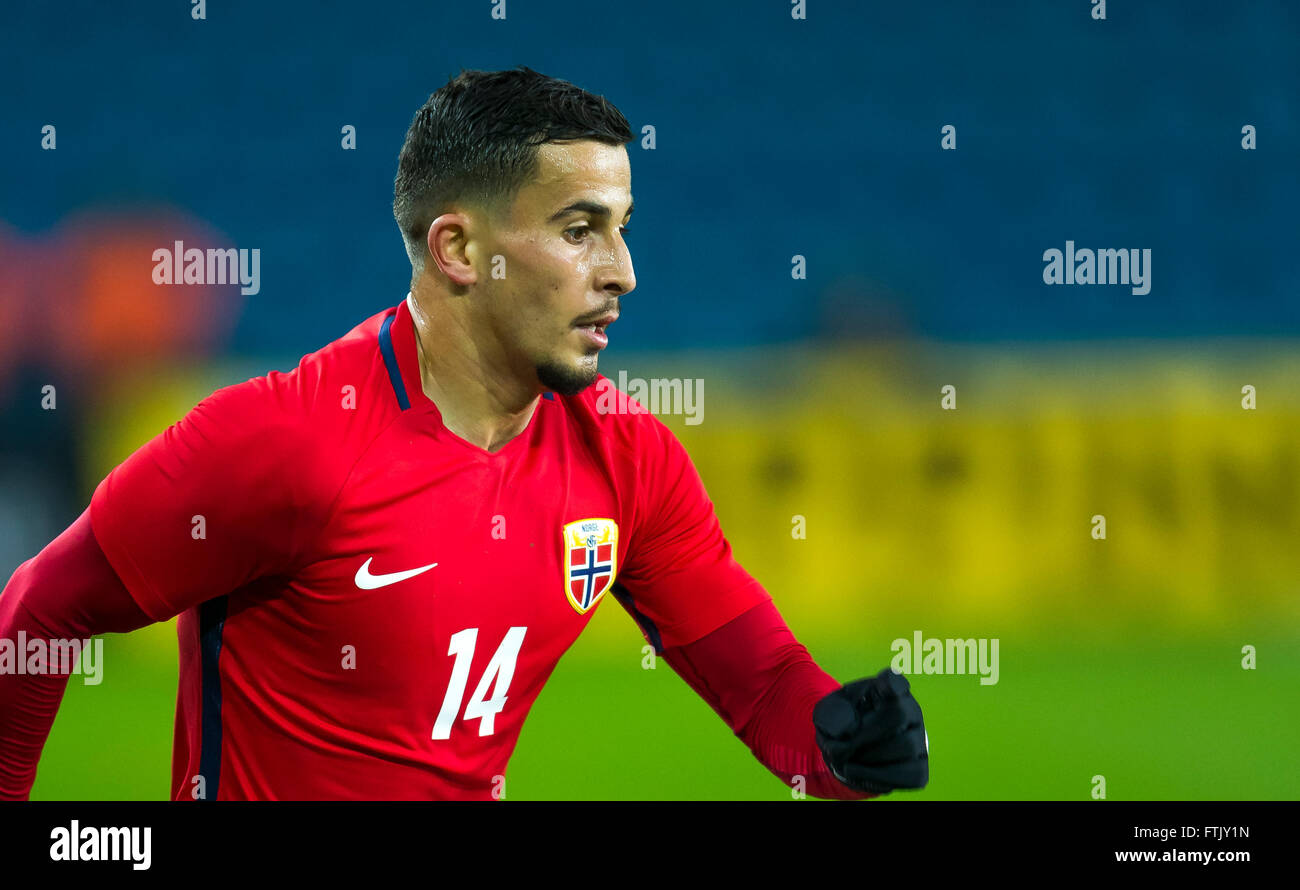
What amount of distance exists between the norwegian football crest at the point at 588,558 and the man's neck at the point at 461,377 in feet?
0.60

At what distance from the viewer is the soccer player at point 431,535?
1.62 meters

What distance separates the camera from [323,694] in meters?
1.73

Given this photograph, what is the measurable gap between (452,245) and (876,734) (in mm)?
912

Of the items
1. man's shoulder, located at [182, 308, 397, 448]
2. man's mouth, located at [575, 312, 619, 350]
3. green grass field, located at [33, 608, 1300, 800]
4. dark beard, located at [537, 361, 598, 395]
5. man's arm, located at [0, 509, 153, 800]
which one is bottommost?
green grass field, located at [33, 608, 1300, 800]

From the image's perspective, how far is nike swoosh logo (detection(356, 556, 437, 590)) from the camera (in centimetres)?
169

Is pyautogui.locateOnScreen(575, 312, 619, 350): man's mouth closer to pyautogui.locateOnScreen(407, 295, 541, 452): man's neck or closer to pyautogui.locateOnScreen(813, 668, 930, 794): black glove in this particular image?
pyautogui.locateOnScreen(407, 295, 541, 452): man's neck

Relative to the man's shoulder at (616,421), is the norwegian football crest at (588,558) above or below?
below

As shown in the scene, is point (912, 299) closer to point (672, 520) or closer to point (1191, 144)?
point (1191, 144)

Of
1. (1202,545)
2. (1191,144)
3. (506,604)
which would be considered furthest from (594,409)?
(1191,144)

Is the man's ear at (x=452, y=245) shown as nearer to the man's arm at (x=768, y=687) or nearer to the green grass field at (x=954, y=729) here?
the man's arm at (x=768, y=687)

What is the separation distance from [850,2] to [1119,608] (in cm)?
Answer: 292

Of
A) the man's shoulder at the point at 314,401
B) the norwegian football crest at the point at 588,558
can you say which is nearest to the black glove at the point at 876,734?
the norwegian football crest at the point at 588,558

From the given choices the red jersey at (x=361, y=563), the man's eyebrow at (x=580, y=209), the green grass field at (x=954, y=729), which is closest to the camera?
the red jersey at (x=361, y=563)

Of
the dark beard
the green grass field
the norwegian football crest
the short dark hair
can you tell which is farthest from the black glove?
the green grass field
